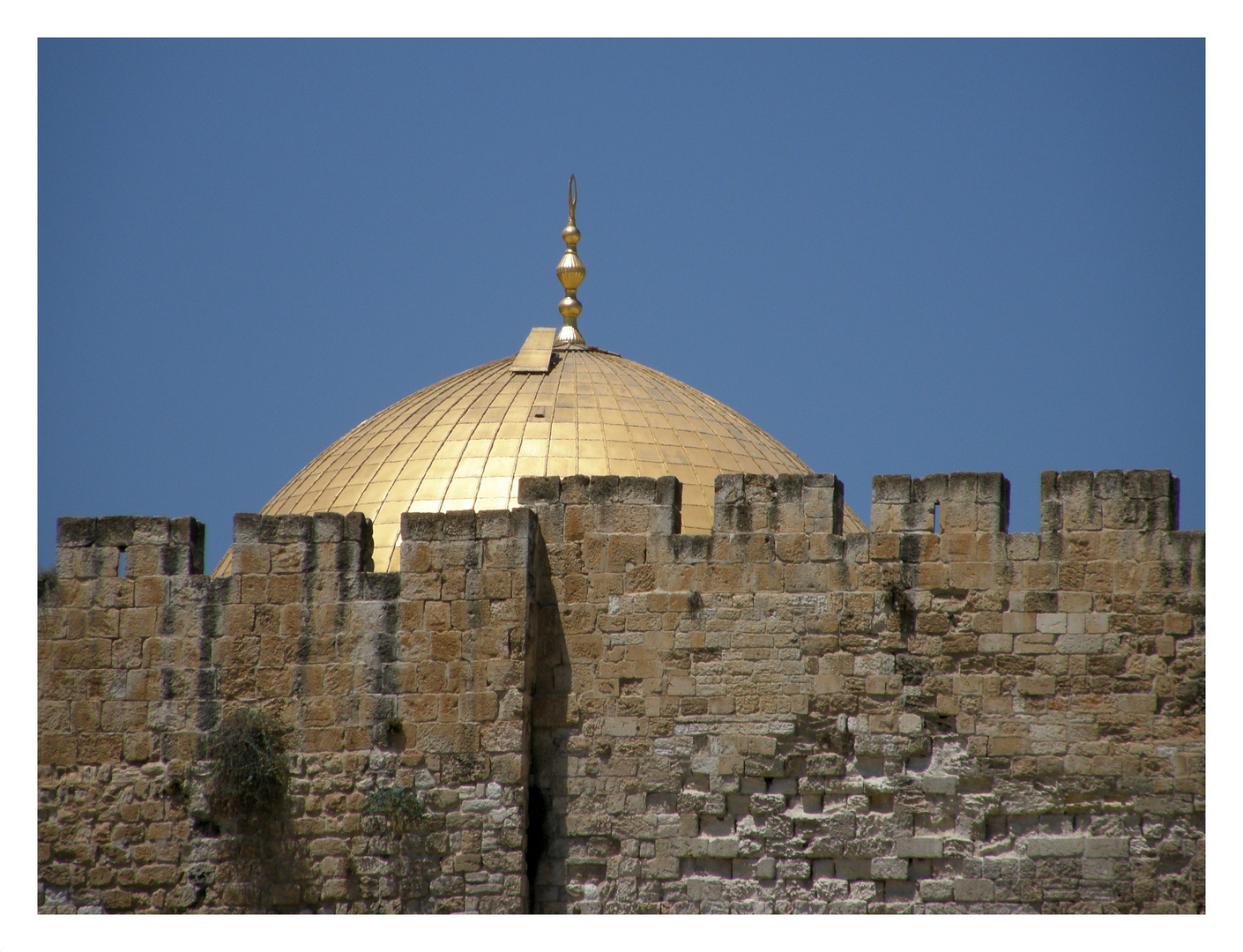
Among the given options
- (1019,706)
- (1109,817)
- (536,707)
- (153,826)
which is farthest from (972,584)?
(153,826)

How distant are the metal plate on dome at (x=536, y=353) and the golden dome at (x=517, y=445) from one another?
0.30 ft

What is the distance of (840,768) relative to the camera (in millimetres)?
11609

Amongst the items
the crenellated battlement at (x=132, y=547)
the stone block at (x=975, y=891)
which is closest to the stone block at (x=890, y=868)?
the stone block at (x=975, y=891)

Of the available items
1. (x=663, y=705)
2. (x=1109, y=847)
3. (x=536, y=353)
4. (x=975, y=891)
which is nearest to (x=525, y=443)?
(x=536, y=353)

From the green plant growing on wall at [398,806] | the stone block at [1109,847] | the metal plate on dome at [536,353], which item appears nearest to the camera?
the stone block at [1109,847]

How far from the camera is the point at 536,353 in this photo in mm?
20984

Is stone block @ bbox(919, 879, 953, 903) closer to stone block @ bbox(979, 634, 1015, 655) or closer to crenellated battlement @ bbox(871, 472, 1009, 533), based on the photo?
stone block @ bbox(979, 634, 1015, 655)

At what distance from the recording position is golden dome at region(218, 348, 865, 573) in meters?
18.5

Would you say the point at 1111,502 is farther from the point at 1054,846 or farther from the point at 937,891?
the point at 937,891

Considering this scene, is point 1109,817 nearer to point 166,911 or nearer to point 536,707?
point 536,707

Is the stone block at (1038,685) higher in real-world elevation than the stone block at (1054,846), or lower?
higher

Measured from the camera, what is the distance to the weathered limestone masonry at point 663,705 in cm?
1136

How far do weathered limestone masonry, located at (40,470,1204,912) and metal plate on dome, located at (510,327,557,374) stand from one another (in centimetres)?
844

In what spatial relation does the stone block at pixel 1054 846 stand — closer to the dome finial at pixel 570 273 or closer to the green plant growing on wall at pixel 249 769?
the green plant growing on wall at pixel 249 769
